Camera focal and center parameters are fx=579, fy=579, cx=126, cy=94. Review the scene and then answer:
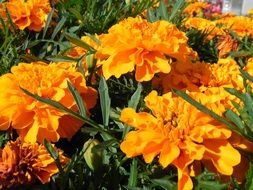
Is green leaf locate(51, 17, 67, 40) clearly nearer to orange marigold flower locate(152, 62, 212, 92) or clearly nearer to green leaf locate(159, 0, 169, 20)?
green leaf locate(159, 0, 169, 20)

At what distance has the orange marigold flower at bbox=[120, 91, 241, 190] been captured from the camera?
0.77 meters

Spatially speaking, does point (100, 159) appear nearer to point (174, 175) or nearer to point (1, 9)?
point (174, 175)

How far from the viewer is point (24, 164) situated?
802 millimetres

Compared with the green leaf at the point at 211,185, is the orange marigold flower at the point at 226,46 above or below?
below

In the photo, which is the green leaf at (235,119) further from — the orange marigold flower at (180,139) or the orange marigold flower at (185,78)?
the orange marigold flower at (185,78)

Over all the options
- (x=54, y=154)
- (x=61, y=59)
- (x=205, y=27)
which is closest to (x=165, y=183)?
(x=54, y=154)

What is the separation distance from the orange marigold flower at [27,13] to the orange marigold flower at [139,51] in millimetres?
380

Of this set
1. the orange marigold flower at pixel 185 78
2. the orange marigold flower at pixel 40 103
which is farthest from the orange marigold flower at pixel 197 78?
the orange marigold flower at pixel 40 103

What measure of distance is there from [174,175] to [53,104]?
21 cm

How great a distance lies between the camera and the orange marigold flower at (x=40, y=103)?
3.04ft

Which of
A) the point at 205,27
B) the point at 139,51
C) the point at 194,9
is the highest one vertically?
the point at 139,51

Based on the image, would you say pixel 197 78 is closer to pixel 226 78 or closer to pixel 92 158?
pixel 226 78

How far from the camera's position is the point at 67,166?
82 cm

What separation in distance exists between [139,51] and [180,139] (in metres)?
0.23
